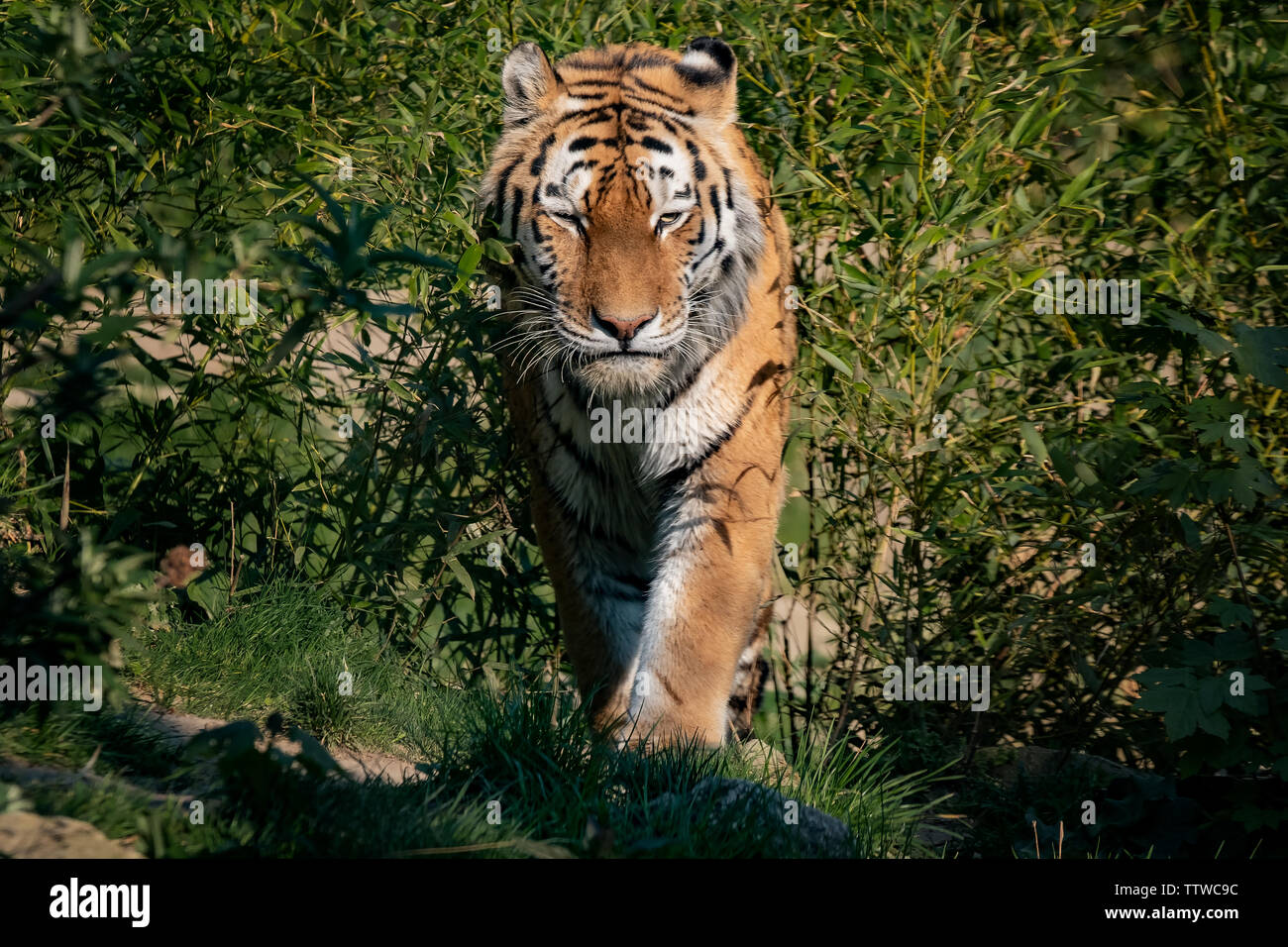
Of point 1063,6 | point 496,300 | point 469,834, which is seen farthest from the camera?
point 1063,6

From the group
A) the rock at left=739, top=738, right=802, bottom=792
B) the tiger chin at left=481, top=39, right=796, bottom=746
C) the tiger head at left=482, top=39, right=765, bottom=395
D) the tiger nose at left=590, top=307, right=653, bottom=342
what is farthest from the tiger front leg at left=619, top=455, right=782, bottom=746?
the tiger nose at left=590, top=307, right=653, bottom=342

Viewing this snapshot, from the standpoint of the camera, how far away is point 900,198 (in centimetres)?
377

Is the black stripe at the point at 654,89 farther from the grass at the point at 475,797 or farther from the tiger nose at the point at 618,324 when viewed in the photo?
the grass at the point at 475,797

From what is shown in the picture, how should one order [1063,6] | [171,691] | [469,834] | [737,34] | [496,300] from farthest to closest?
[737,34] → [1063,6] → [496,300] → [171,691] → [469,834]

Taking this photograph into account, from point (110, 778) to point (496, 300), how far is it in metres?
1.83

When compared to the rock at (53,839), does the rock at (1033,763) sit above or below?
below

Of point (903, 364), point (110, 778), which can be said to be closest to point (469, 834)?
point (110, 778)

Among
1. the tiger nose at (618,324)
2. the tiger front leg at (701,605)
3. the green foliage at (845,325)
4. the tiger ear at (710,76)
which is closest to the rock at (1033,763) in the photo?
the green foliage at (845,325)

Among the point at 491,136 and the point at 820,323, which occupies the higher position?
the point at 491,136

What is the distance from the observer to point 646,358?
3387mm

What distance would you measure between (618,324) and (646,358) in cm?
14

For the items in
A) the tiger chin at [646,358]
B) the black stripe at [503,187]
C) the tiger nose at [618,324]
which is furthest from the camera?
the black stripe at [503,187]

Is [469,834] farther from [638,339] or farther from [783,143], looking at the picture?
[783,143]

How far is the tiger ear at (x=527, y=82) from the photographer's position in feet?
11.8
